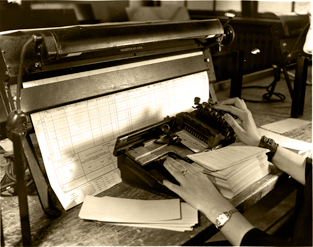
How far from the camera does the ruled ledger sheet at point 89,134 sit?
102cm

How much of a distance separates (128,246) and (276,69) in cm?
166

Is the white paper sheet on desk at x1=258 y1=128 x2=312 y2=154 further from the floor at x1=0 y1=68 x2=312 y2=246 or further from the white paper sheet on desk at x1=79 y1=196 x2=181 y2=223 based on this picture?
the white paper sheet on desk at x1=79 y1=196 x2=181 y2=223

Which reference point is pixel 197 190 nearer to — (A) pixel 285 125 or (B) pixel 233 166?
(B) pixel 233 166

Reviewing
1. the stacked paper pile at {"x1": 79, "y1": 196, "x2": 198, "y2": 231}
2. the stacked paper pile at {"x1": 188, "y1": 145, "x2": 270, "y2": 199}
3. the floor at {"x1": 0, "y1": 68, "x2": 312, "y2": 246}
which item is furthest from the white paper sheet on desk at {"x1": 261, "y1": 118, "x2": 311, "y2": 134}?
the stacked paper pile at {"x1": 79, "y1": 196, "x2": 198, "y2": 231}

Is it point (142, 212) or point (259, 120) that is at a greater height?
point (142, 212)

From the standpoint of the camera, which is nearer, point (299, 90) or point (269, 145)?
point (269, 145)

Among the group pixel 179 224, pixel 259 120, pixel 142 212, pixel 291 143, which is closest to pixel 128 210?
pixel 142 212

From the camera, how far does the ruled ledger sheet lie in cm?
102

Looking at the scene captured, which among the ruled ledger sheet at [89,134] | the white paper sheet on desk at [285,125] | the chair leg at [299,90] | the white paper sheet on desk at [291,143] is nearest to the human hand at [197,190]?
the ruled ledger sheet at [89,134]

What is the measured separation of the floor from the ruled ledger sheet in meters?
0.13

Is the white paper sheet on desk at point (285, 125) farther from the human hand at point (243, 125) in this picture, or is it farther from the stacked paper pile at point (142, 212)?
the stacked paper pile at point (142, 212)

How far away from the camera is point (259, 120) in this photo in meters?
1.73

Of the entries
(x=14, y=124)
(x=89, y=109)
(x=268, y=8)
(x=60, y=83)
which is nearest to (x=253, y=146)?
(x=89, y=109)

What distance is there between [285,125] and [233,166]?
0.77 m
